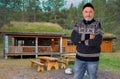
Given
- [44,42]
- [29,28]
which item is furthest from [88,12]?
[44,42]

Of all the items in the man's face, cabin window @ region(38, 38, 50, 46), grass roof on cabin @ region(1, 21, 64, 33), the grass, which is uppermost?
the man's face

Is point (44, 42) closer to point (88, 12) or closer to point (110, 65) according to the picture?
point (110, 65)

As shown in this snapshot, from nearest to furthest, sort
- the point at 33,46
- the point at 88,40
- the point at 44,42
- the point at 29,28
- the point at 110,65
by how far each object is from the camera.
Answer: the point at 88,40
the point at 110,65
the point at 33,46
the point at 29,28
the point at 44,42

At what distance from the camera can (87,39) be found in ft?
13.5

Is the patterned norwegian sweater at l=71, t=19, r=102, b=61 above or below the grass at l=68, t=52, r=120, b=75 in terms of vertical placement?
above

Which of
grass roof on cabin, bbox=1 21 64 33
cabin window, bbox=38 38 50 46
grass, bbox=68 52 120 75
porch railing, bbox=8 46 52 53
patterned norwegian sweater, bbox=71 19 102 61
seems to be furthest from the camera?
cabin window, bbox=38 38 50 46

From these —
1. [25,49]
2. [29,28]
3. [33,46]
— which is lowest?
[25,49]

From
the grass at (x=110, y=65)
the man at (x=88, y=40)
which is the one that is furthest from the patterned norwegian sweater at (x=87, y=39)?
the grass at (x=110, y=65)

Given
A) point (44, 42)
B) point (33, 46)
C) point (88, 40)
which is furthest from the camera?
point (44, 42)

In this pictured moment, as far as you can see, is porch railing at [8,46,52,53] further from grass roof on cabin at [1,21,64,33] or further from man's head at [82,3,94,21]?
man's head at [82,3,94,21]

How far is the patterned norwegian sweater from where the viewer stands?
4.09m

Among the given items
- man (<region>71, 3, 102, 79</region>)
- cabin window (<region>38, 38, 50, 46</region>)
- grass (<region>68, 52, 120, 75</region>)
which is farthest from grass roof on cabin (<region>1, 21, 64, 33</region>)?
man (<region>71, 3, 102, 79</region>)

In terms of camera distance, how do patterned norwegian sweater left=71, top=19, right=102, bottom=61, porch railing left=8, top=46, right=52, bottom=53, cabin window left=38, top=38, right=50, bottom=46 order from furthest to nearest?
cabin window left=38, top=38, right=50, bottom=46 < porch railing left=8, top=46, right=52, bottom=53 < patterned norwegian sweater left=71, top=19, right=102, bottom=61

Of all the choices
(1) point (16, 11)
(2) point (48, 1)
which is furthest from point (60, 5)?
(1) point (16, 11)
